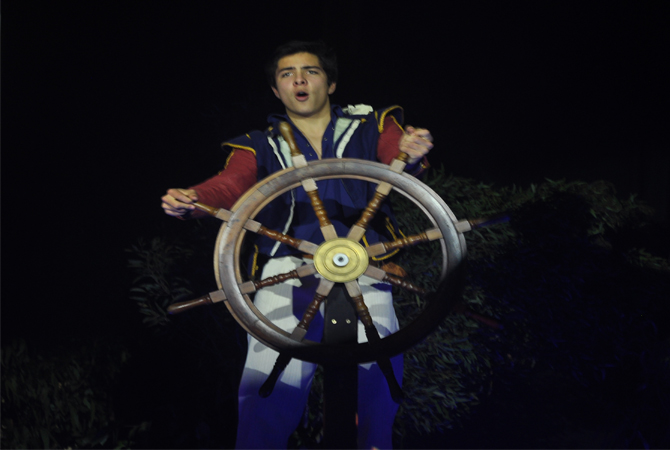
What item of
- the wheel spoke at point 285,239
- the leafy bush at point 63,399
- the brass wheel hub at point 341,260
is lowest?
the leafy bush at point 63,399

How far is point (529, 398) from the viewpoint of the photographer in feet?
7.63

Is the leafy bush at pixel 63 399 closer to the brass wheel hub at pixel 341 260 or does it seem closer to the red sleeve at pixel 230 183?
the red sleeve at pixel 230 183

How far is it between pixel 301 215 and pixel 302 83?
37 cm

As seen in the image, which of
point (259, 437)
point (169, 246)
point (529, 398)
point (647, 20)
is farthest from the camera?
point (647, 20)

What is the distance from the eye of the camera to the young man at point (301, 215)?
1401 millimetres

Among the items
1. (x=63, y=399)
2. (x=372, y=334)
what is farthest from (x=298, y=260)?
(x=63, y=399)

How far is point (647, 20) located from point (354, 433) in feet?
7.95

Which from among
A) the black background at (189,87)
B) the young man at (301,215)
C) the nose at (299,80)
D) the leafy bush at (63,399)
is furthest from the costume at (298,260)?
the black background at (189,87)

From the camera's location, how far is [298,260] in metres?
1.46

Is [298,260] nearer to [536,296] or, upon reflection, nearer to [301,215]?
[301,215]

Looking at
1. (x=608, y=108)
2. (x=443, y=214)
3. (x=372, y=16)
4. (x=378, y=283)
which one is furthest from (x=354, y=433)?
(x=608, y=108)

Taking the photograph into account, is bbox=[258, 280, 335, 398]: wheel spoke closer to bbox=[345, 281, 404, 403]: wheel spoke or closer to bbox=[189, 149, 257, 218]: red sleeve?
bbox=[345, 281, 404, 403]: wheel spoke

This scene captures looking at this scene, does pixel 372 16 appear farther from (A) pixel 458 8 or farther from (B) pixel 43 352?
(B) pixel 43 352

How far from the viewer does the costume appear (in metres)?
1.40
